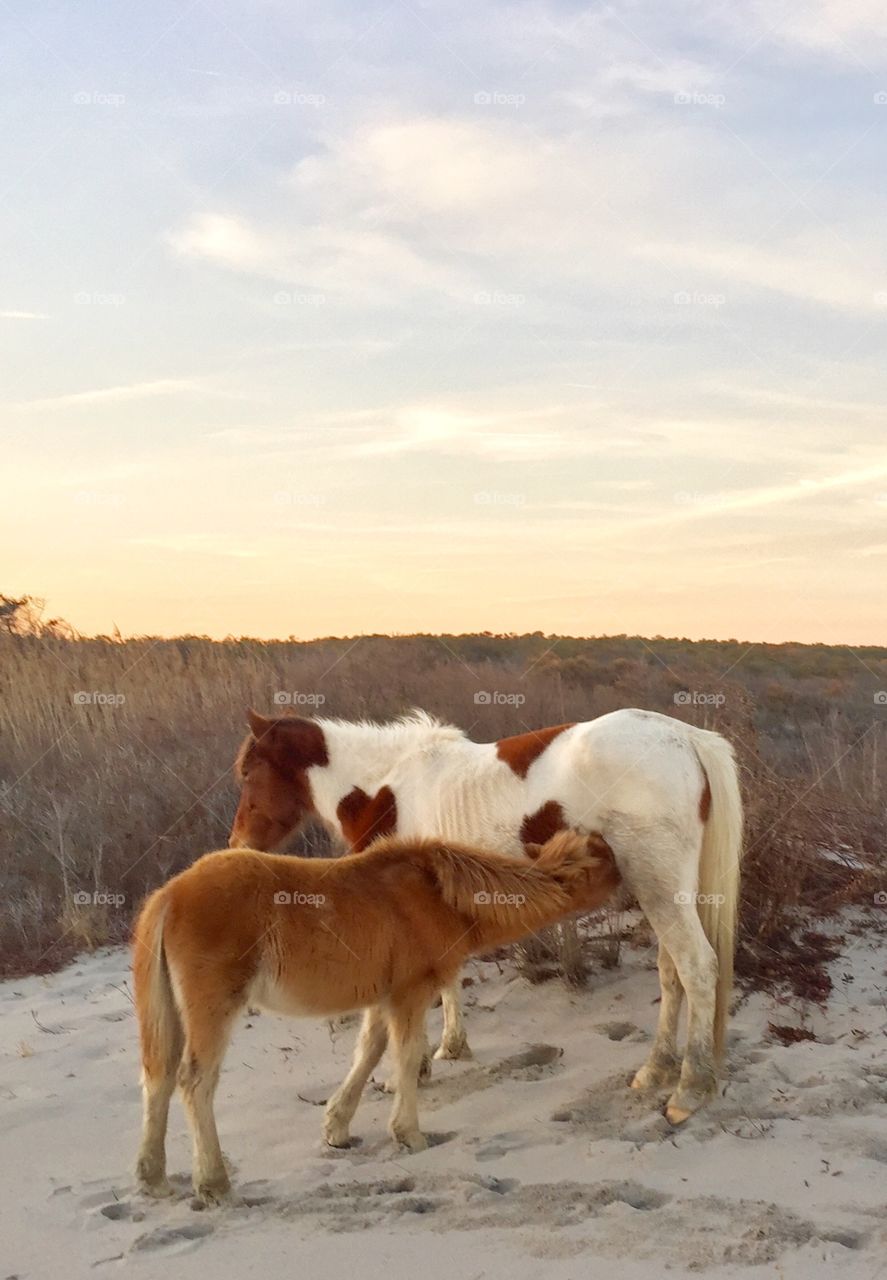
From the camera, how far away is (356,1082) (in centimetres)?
488

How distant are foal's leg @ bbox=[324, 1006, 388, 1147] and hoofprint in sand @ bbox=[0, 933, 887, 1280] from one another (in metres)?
0.09

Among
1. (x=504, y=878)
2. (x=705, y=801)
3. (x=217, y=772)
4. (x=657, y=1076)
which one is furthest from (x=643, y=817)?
(x=217, y=772)

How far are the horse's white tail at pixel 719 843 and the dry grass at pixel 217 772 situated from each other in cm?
98

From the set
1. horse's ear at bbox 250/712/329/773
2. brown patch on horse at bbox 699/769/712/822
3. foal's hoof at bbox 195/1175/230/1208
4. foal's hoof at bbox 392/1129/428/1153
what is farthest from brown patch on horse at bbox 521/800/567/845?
foal's hoof at bbox 195/1175/230/1208

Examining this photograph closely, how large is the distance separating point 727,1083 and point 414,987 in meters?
1.61

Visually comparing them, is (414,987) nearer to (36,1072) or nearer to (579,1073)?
(579,1073)

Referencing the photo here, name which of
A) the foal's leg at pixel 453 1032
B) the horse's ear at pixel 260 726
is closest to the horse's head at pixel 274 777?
the horse's ear at pixel 260 726

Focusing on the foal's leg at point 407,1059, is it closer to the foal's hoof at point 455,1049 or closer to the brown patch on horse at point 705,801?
the foal's hoof at point 455,1049

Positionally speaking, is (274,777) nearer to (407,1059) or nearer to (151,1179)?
(407,1059)

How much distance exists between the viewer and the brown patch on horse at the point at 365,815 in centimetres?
610

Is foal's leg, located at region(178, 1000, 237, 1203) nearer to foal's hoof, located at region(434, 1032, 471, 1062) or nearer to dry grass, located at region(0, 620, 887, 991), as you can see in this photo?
foal's hoof, located at region(434, 1032, 471, 1062)

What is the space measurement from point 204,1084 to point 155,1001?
1.23ft

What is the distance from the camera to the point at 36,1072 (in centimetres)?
572

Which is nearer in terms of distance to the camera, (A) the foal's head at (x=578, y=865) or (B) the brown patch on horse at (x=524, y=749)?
(A) the foal's head at (x=578, y=865)
